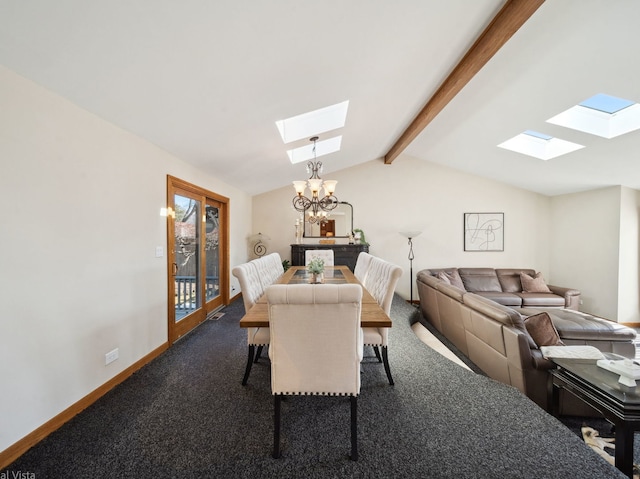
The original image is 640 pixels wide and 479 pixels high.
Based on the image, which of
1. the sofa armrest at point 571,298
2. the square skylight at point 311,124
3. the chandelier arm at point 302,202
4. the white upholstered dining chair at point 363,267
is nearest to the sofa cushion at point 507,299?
the sofa armrest at point 571,298

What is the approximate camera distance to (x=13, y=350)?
1438 millimetres

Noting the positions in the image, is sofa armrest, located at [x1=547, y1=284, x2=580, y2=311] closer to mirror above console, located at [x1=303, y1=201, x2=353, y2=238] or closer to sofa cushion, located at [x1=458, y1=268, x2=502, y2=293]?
sofa cushion, located at [x1=458, y1=268, x2=502, y2=293]

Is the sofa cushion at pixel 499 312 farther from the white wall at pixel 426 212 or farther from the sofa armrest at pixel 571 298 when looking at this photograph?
the sofa armrest at pixel 571 298

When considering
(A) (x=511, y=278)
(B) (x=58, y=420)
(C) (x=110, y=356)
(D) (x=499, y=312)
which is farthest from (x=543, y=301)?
(B) (x=58, y=420)

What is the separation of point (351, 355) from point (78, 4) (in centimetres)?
219

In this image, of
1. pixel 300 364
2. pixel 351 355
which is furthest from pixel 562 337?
pixel 300 364

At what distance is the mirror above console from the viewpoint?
567cm

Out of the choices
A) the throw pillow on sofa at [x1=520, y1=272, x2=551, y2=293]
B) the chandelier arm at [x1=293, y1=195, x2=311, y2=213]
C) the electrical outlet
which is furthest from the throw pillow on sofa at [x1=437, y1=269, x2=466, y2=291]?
the electrical outlet

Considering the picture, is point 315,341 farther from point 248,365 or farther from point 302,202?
point 302,202

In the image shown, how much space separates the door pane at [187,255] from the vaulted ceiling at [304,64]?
63cm

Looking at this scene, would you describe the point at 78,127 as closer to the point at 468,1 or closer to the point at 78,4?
the point at 78,4

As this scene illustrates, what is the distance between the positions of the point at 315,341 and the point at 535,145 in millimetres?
4809

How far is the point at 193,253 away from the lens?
11.5ft

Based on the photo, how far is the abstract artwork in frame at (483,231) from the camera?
5.54 m
